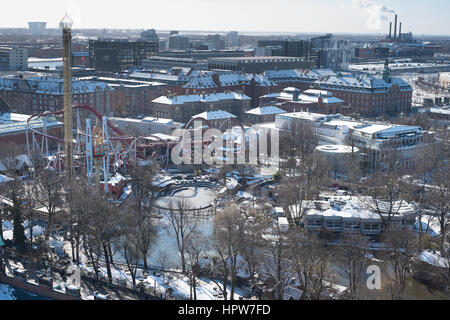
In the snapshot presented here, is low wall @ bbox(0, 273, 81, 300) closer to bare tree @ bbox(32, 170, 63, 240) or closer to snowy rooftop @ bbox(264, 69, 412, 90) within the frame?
bare tree @ bbox(32, 170, 63, 240)

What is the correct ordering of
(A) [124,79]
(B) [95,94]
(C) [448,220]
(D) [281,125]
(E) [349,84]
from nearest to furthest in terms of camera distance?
(C) [448,220] < (D) [281,125] < (B) [95,94] < (E) [349,84] < (A) [124,79]

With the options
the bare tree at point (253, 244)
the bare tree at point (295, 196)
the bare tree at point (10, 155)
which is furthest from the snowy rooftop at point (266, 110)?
the bare tree at point (253, 244)

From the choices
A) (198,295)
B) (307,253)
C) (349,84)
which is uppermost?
(349,84)

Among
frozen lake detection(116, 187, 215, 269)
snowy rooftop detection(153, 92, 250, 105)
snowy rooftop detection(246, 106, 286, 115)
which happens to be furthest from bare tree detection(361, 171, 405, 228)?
snowy rooftop detection(153, 92, 250, 105)

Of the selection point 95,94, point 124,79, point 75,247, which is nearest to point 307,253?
point 75,247

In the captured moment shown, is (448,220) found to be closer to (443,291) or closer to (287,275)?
(443,291)
